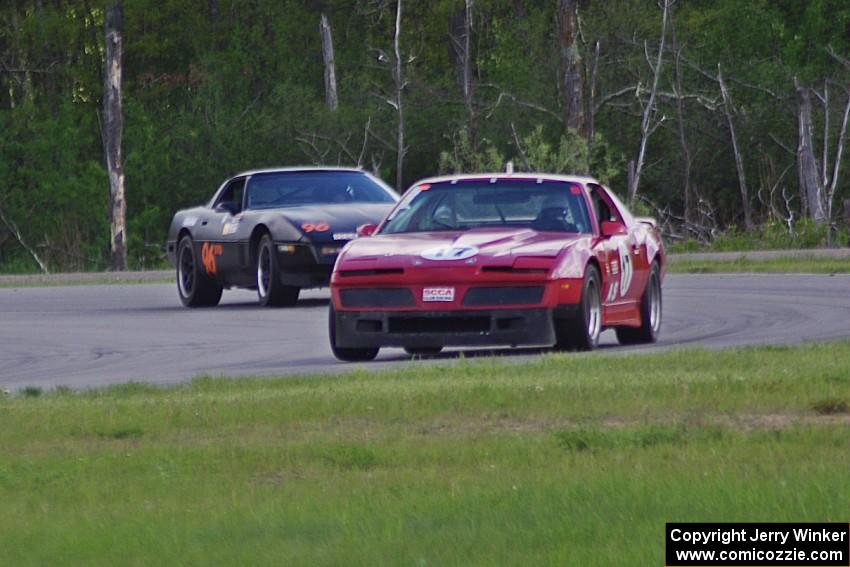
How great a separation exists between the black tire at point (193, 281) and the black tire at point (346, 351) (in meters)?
7.89

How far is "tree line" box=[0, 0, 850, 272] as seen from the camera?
3972cm

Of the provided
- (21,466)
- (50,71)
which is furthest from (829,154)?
(21,466)

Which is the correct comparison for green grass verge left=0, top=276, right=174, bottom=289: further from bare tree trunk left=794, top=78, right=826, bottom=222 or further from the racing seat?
the racing seat

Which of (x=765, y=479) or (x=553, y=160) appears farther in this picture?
(x=553, y=160)

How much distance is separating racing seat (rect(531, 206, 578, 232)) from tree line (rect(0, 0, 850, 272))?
14323 mm

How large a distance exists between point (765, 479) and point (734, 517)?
36.6 inches

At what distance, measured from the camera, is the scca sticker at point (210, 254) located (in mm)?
21844

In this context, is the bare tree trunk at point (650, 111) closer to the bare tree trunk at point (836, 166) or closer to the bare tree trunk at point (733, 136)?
the bare tree trunk at point (733, 136)

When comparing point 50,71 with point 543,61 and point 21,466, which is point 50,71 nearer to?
point 543,61

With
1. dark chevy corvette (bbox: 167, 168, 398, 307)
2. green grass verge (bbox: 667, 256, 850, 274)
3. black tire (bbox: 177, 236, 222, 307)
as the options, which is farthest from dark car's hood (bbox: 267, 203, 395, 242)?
green grass verge (bbox: 667, 256, 850, 274)

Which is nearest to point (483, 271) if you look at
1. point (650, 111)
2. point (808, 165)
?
point (808, 165)

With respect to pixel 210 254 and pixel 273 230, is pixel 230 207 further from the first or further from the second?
pixel 273 230

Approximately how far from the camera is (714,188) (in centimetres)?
4409

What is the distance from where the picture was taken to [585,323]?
14008 millimetres
